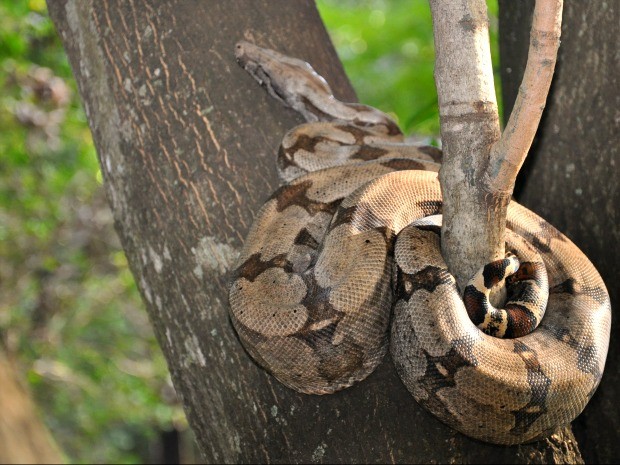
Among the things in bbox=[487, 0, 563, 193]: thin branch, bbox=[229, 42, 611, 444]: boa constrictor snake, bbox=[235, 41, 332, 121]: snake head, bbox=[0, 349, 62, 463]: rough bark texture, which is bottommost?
bbox=[0, 349, 62, 463]: rough bark texture

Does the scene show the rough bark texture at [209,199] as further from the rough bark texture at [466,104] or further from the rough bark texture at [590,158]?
the rough bark texture at [466,104]

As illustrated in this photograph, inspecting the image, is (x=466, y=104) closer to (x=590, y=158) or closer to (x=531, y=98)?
(x=531, y=98)

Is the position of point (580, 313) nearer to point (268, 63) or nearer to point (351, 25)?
point (268, 63)

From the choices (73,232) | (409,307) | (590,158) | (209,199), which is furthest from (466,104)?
(73,232)

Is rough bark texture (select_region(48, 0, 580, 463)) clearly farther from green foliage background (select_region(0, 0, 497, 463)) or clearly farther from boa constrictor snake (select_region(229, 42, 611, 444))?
green foliage background (select_region(0, 0, 497, 463))

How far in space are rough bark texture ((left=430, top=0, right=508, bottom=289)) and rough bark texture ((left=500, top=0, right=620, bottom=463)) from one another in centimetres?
89

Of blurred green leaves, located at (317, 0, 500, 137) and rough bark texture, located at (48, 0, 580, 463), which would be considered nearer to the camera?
rough bark texture, located at (48, 0, 580, 463)

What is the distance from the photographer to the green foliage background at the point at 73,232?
626 centimetres

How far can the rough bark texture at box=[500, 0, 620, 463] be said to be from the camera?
109 inches

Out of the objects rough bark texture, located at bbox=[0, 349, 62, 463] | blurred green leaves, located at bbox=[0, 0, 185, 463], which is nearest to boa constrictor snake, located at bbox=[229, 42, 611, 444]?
rough bark texture, located at bbox=[0, 349, 62, 463]

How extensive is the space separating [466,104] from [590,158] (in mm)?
1075

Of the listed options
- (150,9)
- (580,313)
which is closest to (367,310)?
(580,313)

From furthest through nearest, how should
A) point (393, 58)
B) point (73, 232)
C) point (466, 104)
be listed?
1. point (73, 232)
2. point (393, 58)
3. point (466, 104)

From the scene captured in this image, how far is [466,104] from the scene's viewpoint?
2.06 metres
